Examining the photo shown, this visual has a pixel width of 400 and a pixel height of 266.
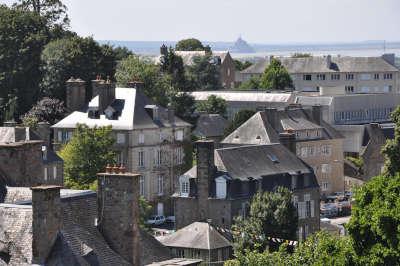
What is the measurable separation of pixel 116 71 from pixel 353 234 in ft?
238

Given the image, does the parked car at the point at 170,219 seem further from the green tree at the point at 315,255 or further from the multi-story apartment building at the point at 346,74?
the multi-story apartment building at the point at 346,74

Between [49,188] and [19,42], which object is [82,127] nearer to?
[19,42]

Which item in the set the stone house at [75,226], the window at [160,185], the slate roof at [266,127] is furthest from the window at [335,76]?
the stone house at [75,226]

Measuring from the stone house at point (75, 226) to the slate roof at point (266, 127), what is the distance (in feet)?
190

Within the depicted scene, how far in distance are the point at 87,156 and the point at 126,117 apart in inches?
403

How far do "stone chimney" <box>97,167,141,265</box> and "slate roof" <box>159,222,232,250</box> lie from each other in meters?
28.4

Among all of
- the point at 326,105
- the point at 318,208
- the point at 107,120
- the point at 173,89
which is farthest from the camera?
the point at 326,105

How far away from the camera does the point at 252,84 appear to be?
167375 millimetres

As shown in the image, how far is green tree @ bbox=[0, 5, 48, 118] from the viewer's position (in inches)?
4493

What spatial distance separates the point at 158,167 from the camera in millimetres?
98875

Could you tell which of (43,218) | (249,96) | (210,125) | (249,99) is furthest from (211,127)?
(43,218)

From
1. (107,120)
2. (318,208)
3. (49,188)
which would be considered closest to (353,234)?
(49,188)

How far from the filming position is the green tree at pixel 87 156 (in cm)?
8669

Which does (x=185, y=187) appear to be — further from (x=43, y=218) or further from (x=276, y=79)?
(x=276, y=79)
